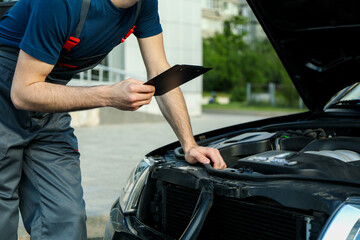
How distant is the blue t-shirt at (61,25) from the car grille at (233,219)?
0.76 m

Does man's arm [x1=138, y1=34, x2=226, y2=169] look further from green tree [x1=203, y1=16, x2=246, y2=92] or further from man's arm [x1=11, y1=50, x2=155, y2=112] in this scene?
green tree [x1=203, y1=16, x2=246, y2=92]

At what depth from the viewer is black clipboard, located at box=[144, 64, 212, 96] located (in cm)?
179

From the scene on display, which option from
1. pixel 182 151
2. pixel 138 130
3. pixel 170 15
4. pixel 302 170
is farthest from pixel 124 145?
pixel 170 15

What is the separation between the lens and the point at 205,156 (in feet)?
7.47

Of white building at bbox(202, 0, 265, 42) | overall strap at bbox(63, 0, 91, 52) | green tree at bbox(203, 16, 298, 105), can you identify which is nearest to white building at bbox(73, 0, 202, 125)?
overall strap at bbox(63, 0, 91, 52)

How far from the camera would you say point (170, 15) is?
55.9 feet

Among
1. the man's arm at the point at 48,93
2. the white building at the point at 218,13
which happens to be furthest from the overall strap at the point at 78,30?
the white building at the point at 218,13

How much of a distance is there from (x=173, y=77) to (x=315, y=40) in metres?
1.44

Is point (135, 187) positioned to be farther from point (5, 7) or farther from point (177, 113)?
point (5, 7)

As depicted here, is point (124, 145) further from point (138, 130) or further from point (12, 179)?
point (12, 179)

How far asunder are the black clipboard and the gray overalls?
0.49 meters

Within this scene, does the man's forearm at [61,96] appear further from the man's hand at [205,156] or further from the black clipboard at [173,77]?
the man's hand at [205,156]

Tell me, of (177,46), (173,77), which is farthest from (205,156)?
(177,46)

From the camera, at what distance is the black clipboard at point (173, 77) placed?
1.79 meters
